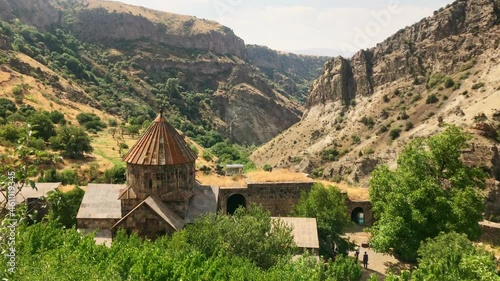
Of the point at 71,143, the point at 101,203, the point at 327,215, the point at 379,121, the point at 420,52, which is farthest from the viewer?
the point at 420,52

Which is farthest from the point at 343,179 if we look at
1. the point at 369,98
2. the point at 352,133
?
the point at 369,98

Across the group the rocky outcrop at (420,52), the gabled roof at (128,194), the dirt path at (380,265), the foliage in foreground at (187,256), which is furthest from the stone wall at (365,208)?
the rocky outcrop at (420,52)

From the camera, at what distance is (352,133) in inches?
2594

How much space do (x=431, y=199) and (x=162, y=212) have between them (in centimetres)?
1395

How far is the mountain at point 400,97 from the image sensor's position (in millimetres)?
51344

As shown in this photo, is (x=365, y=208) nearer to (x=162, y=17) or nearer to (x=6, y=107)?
(x=6, y=107)

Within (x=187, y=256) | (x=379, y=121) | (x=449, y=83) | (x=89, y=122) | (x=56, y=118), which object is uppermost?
(x=449, y=83)

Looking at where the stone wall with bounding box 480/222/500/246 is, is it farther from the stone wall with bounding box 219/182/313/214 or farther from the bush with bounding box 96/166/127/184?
the bush with bounding box 96/166/127/184

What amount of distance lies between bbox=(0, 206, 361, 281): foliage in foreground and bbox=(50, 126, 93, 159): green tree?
84.0 feet

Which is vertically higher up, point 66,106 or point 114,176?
point 66,106

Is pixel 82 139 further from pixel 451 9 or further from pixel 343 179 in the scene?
pixel 451 9

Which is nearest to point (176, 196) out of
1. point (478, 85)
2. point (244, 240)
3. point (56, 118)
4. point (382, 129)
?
point (244, 240)

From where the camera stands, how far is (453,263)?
12.7m

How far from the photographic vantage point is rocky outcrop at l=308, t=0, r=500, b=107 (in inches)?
2507
